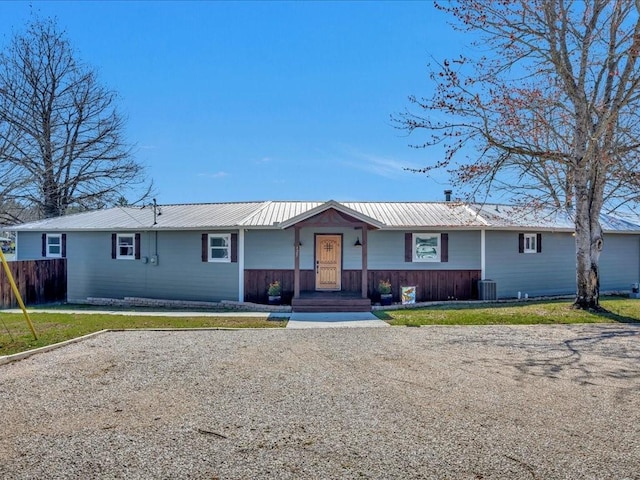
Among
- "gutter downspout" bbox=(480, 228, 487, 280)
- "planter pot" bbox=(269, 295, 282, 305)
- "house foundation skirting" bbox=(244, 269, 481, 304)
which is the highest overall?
"gutter downspout" bbox=(480, 228, 487, 280)

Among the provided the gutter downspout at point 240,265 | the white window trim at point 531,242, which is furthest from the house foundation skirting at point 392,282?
the white window trim at point 531,242

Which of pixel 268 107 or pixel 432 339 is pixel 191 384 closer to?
pixel 432 339

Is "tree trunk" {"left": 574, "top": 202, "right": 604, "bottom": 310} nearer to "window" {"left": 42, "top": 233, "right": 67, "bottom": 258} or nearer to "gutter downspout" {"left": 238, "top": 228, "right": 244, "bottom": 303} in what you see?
"gutter downspout" {"left": 238, "top": 228, "right": 244, "bottom": 303}

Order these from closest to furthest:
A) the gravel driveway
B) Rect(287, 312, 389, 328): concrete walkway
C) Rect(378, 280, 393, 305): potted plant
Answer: the gravel driveway
Rect(287, 312, 389, 328): concrete walkway
Rect(378, 280, 393, 305): potted plant

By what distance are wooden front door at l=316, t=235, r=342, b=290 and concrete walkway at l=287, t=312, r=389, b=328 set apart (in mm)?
2288

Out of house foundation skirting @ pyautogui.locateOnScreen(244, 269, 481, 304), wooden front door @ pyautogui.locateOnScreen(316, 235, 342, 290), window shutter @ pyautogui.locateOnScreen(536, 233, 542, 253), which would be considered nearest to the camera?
house foundation skirting @ pyautogui.locateOnScreen(244, 269, 481, 304)

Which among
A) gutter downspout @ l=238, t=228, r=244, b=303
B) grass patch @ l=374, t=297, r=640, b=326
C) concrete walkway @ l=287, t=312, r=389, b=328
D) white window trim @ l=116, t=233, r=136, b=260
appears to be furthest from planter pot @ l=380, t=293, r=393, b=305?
white window trim @ l=116, t=233, r=136, b=260

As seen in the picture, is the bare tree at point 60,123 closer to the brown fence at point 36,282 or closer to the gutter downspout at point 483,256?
the brown fence at point 36,282

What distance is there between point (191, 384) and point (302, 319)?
5.90 meters

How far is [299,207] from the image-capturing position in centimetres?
1712

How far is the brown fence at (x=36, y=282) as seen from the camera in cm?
1445

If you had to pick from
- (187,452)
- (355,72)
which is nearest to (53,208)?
(355,72)

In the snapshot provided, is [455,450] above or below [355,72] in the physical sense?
below

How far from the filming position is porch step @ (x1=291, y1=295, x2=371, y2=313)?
12.9 m
